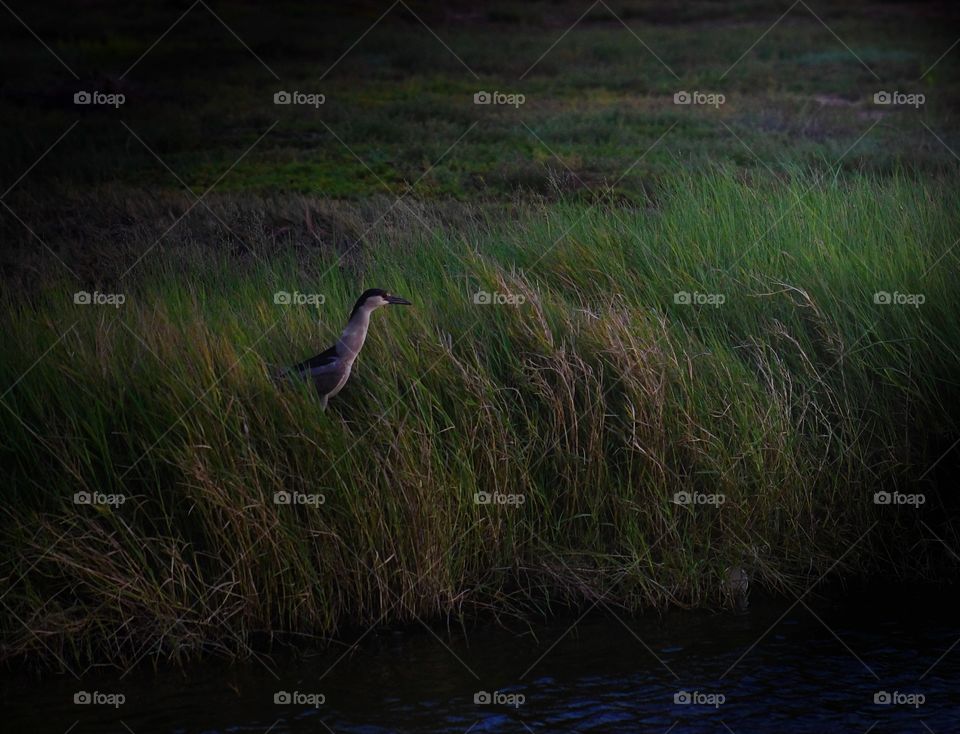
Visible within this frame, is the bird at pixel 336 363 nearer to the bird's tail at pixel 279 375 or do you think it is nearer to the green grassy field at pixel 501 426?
the bird's tail at pixel 279 375

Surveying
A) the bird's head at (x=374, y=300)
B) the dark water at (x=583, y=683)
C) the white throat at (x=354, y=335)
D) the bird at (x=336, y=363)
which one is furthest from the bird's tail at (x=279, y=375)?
the dark water at (x=583, y=683)

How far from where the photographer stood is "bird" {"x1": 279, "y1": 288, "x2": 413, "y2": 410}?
6477mm

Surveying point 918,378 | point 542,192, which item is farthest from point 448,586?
point 542,192

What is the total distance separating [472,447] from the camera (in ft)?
21.7

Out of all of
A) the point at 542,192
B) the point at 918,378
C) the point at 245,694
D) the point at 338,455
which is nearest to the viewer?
the point at 245,694

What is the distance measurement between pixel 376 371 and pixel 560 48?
16.2 meters

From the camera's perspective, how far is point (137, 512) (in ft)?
20.6

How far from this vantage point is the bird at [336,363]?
6477 mm

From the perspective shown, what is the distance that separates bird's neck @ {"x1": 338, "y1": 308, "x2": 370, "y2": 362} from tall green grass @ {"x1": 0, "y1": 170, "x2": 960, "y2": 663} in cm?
22

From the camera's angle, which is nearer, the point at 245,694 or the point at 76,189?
the point at 245,694

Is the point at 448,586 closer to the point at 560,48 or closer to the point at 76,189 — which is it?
the point at 76,189

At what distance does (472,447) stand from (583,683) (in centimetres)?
127

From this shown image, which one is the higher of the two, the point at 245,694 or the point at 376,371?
the point at 376,371

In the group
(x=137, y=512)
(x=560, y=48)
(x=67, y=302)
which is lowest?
(x=137, y=512)
